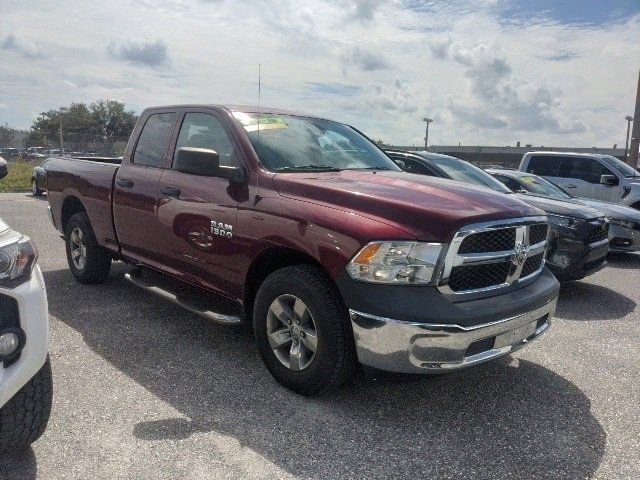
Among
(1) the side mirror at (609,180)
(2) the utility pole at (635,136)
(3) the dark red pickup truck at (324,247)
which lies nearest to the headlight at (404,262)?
(3) the dark red pickup truck at (324,247)

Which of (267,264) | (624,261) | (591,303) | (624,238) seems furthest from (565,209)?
(267,264)

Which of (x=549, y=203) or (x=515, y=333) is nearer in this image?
(x=515, y=333)

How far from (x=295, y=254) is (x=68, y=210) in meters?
3.72

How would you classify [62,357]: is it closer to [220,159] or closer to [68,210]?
[220,159]

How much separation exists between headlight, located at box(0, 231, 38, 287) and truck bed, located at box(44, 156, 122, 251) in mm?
2636

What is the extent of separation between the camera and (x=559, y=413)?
3.39 metres

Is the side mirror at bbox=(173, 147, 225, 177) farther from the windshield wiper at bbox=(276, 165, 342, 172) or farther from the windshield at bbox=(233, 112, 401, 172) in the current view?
the windshield wiper at bbox=(276, 165, 342, 172)

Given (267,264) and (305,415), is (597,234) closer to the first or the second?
(267,264)

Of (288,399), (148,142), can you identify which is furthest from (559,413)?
(148,142)

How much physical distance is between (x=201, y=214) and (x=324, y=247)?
4.16 feet

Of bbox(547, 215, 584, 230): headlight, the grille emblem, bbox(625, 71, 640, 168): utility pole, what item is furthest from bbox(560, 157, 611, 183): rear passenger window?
the grille emblem

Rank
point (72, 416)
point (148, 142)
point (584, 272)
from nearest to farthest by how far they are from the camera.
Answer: point (72, 416), point (148, 142), point (584, 272)

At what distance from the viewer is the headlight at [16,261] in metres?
2.37

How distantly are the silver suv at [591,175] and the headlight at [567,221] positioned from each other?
560 cm
